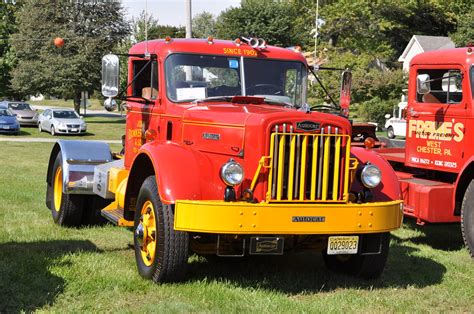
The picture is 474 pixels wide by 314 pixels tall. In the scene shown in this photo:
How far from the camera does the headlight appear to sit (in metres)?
5.41

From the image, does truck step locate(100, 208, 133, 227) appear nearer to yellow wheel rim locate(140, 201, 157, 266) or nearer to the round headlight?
yellow wheel rim locate(140, 201, 157, 266)

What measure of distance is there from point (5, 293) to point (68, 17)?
40567 millimetres

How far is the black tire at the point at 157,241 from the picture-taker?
5.62 metres

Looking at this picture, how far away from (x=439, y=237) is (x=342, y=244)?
3848 mm

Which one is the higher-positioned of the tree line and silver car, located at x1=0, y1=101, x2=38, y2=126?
the tree line

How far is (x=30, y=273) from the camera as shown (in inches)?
243

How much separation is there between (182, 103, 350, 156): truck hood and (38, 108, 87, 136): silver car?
24609 millimetres

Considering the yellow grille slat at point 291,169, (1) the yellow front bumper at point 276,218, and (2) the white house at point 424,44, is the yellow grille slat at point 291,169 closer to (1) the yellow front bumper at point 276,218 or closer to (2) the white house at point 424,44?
(1) the yellow front bumper at point 276,218

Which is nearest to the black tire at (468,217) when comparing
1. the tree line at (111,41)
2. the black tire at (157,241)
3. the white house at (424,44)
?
the black tire at (157,241)

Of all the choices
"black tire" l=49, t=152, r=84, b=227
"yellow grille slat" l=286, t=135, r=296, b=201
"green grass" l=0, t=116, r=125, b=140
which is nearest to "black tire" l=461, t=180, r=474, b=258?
"yellow grille slat" l=286, t=135, r=296, b=201

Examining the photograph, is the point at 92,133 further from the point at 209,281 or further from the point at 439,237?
the point at 209,281

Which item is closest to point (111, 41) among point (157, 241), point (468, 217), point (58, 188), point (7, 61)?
point (7, 61)

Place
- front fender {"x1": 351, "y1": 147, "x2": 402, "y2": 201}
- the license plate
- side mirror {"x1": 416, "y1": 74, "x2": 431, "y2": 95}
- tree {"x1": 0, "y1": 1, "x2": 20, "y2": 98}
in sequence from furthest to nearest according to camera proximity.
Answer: tree {"x1": 0, "y1": 1, "x2": 20, "y2": 98} → side mirror {"x1": 416, "y1": 74, "x2": 431, "y2": 95} → front fender {"x1": 351, "y1": 147, "x2": 402, "y2": 201} → the license plate

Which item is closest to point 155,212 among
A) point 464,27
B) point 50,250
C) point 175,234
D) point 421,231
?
point 175,234
